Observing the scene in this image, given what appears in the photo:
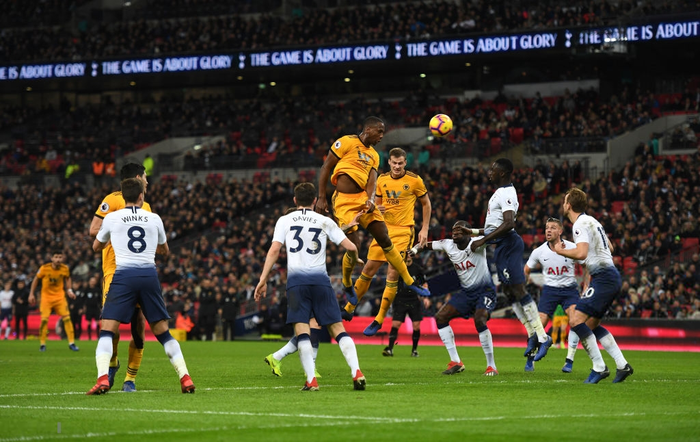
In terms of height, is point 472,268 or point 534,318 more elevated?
point 472,268

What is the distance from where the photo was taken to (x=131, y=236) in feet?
38.0

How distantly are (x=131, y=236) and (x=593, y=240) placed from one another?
19.6 feet

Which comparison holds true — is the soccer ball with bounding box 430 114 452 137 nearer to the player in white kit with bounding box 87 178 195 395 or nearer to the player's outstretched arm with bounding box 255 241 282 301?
Result: the player's outstretched arm with bounding box 255 241 282 301

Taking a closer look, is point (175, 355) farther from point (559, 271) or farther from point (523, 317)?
point (559, 271)

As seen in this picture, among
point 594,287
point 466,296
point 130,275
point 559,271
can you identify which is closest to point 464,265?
point 466,296

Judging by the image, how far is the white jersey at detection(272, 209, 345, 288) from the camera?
39.0 ft

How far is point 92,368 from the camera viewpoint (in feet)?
58.4

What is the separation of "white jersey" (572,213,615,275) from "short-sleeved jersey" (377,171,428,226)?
13.9 ft

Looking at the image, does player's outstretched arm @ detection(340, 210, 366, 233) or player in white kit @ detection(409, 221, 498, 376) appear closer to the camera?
player's outstretched arm @ detection(340, 210, 366, 233)

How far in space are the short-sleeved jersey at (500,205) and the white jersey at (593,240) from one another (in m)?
2.15

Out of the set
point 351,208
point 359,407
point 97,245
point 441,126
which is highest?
point 441,126

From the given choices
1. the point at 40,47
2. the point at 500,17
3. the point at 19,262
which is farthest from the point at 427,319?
the point at 40,47

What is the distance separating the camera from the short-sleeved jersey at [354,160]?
15.3 m

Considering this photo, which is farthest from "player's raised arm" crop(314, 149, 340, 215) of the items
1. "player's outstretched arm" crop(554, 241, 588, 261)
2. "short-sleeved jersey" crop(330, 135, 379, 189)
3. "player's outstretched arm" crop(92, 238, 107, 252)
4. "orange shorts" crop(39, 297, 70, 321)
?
"orange shorts" crop(39, 297, 70, 321)
